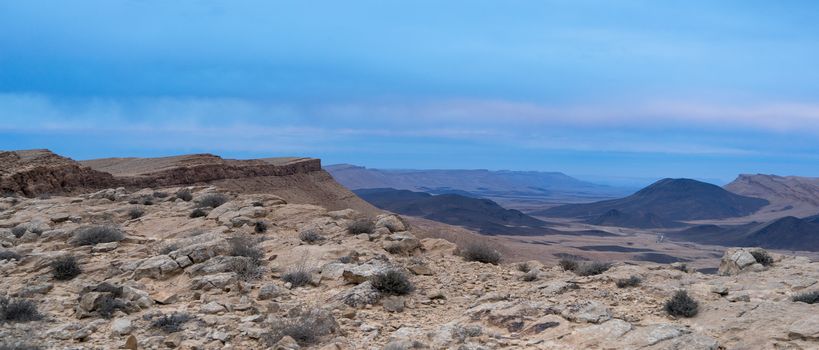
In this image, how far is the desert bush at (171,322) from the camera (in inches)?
285

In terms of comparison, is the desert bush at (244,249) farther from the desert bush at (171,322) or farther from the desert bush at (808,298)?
the desert bush at (808,298)

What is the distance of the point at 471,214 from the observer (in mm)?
116250

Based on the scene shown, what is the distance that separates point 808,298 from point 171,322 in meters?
8.02

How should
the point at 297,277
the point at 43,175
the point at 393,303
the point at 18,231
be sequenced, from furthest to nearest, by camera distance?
the point at 43,175 < the point at 18,231 < the point at 297,277 < the point at 393,303

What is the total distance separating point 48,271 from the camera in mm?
9883

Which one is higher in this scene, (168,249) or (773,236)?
(168,249)

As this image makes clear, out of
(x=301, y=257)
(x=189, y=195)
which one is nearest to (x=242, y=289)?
(x=301, y=257)

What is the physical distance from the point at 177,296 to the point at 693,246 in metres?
93.2

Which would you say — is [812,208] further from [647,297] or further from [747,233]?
[647,297]

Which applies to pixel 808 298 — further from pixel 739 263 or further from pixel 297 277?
pixel 297 277

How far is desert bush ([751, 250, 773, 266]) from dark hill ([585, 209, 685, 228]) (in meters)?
123

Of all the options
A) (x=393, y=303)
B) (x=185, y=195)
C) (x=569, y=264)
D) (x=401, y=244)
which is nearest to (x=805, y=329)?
(x=393, y=303)

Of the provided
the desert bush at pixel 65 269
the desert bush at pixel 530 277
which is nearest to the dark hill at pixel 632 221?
the desert bush at pixel 530 277

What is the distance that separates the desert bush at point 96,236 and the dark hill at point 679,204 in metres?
139
